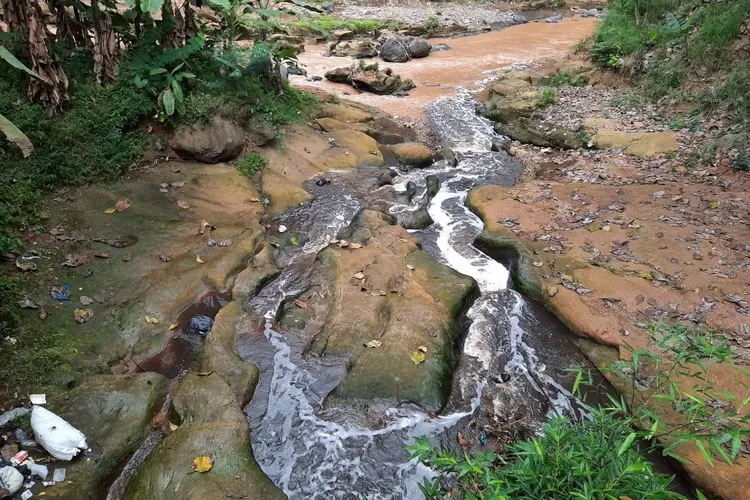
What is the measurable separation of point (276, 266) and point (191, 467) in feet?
10.9

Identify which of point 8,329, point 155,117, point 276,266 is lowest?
point 276,266

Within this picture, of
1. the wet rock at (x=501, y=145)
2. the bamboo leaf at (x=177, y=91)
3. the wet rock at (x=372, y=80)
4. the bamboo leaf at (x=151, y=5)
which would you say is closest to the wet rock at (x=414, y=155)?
the wet rock at (x=501, y=145)

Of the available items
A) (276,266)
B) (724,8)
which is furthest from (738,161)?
(276,266)

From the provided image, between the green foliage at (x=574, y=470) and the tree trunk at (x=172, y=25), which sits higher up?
the tree trunk at (x=172, y=25)

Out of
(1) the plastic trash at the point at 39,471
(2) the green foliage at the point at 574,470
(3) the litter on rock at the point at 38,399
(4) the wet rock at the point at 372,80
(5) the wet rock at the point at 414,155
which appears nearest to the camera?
(2) the green foliage at the point at 574,470

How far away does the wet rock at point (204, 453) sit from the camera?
383cm

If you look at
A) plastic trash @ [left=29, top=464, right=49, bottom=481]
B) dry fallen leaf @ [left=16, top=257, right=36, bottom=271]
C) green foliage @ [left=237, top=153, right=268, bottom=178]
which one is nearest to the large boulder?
green foliage @ [left=237, top=153, right=268, bottom=178]

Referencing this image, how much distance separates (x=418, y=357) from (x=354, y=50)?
59.9 feet

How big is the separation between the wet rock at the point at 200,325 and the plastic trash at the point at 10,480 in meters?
2.24

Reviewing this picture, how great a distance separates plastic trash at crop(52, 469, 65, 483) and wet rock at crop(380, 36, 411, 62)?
19.0 m

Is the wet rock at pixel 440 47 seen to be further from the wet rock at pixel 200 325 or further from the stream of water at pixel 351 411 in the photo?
the wet rock at pixel 200 325

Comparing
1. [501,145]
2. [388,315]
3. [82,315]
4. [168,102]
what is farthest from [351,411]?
[501,145]

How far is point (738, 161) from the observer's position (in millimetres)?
8211

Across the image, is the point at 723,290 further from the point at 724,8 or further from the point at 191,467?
the point at 724,8
